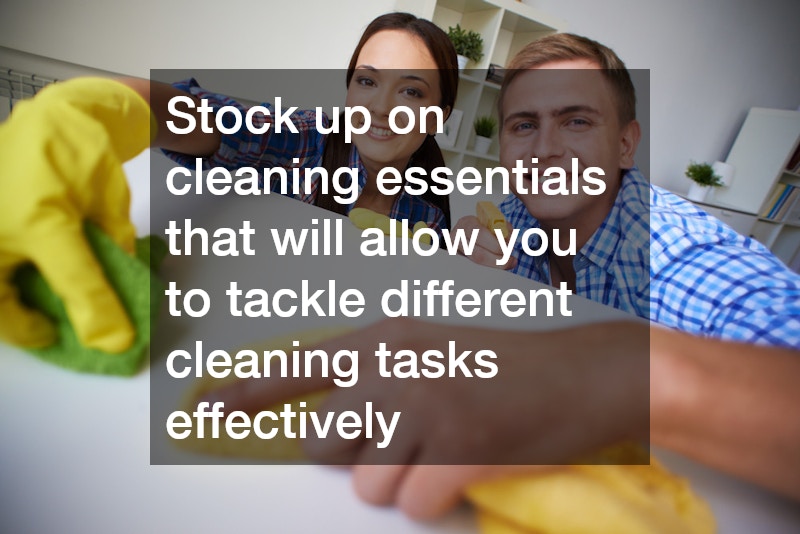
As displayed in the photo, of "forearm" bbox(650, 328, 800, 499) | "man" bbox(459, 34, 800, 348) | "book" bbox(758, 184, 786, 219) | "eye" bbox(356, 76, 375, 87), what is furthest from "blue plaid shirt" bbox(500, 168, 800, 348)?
"book" bbox(758, 184, 786, 219)

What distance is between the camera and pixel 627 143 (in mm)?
886

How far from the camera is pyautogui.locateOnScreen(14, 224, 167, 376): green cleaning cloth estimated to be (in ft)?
0.78

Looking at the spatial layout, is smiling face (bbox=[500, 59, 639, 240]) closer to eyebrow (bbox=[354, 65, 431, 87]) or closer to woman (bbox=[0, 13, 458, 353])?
eyebrow (bbox=[354, 65, 431, 87])

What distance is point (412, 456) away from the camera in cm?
20

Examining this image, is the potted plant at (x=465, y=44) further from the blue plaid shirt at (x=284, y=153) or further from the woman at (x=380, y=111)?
the blue plaid shirt at (x=284, y=153)

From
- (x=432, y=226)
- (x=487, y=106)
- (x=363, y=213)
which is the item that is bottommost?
(x=432, y=226)

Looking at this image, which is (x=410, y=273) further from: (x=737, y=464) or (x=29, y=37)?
(x=29, y=37)

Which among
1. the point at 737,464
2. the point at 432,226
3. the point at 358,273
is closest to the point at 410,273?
the point at 358,273

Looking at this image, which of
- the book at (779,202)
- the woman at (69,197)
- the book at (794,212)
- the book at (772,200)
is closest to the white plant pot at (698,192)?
the book at (772,200)

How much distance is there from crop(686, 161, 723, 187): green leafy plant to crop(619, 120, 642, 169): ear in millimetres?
2239

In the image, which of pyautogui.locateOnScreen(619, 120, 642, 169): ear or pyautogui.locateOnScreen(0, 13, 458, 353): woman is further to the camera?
pyautogui.locateOnScreen(619, 120, 642, 169): ear

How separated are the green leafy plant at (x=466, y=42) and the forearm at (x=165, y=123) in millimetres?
1466

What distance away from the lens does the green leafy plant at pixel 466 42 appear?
1812mm

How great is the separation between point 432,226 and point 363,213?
1.34 ft
